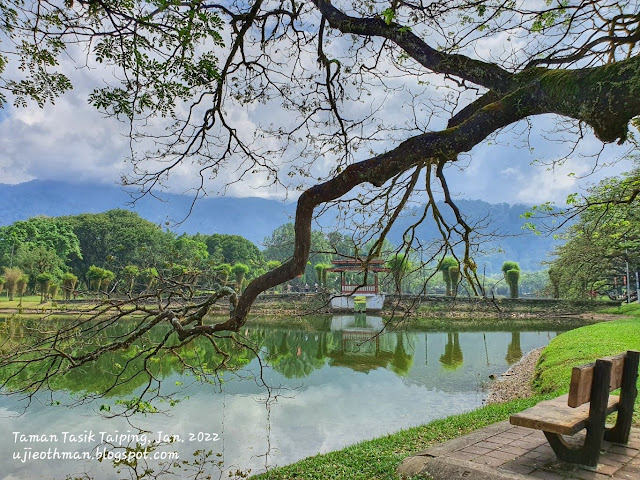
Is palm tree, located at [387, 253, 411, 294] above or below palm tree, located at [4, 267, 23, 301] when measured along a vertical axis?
above

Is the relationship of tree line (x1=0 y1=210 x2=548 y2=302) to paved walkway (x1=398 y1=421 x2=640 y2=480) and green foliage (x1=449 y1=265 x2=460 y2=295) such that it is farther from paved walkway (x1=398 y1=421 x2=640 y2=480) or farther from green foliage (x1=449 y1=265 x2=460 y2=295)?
paved walkway (x1=398 y1=421 x2=640 y2=480)

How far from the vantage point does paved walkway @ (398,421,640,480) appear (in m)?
3.17

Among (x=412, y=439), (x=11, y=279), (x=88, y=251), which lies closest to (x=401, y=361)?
(x=412, y=439)

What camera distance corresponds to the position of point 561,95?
2576 millimetres

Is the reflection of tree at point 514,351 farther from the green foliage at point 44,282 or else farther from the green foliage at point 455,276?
the green foliage at point 44,282

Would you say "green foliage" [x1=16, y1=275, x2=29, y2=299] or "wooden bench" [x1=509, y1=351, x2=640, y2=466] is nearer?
"wooden bench" [x1=509, y1=351, x2=640, y2=466]

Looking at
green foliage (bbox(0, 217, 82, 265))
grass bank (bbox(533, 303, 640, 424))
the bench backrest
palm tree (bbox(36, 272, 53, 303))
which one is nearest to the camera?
the bench backrest

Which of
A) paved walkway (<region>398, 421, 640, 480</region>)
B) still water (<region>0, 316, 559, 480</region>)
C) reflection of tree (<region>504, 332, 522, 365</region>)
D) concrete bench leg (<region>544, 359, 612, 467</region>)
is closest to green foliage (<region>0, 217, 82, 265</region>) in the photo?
still water (<region>0, 316, 559, 480</region>)

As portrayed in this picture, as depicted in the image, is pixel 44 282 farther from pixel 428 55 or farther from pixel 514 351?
pixel 428 55

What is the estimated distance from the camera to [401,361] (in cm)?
1334

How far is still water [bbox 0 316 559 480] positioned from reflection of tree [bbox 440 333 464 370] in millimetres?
97

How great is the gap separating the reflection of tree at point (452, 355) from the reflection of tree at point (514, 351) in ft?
4.72

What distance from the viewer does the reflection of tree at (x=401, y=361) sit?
1196 cm

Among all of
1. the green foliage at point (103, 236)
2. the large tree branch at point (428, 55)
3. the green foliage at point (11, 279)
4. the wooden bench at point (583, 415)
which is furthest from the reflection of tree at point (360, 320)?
the green foliage at point (11, 279)
